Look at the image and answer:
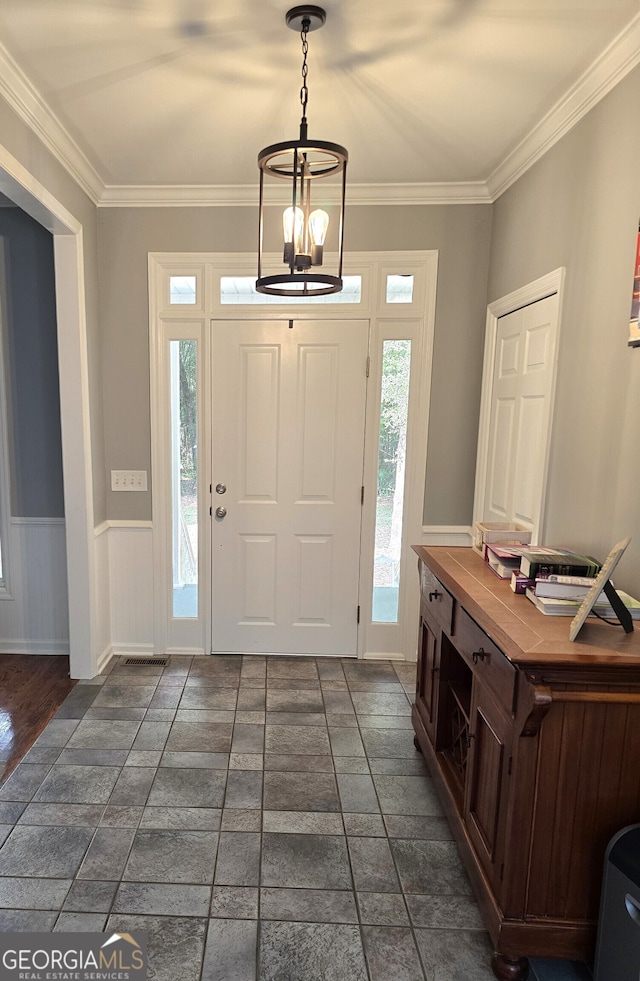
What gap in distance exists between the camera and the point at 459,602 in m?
1.79

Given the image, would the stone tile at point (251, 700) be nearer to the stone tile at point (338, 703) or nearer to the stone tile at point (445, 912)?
the stone tile at point (338, 703)

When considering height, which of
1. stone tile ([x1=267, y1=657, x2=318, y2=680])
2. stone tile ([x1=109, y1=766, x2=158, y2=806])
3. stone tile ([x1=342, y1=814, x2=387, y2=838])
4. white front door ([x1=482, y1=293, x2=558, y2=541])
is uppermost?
white front door ([x1=482, y1=293, x2=558, y2=541])

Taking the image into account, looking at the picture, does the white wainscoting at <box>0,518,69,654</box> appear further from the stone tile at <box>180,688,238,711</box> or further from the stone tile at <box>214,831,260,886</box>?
the stone tile at <box>214,831,260,886</box>

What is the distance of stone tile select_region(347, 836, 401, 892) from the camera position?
1724 millimetres

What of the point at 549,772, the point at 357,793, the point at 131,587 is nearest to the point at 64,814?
the point at 357,793

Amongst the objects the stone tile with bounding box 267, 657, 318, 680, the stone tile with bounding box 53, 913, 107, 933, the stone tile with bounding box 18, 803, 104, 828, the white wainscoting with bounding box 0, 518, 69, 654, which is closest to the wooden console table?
the stone tile with bounding box 53, 913, 107, 933

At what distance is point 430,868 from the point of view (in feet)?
5.91

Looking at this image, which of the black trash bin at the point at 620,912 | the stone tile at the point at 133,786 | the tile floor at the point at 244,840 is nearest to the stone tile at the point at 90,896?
the tile floor at the point at 244,840

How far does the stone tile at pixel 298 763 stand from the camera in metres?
2.29

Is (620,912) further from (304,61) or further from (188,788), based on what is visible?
(304,61)

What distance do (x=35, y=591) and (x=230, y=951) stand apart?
2.44 m

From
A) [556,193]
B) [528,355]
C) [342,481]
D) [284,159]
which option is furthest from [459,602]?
[284,159]

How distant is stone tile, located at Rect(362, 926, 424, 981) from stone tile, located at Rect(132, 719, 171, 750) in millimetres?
1222

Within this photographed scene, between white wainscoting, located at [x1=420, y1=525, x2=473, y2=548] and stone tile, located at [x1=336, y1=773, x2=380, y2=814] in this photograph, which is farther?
white wainscoting, located at [x1=420, y1=525, x2=473, y2=548]
